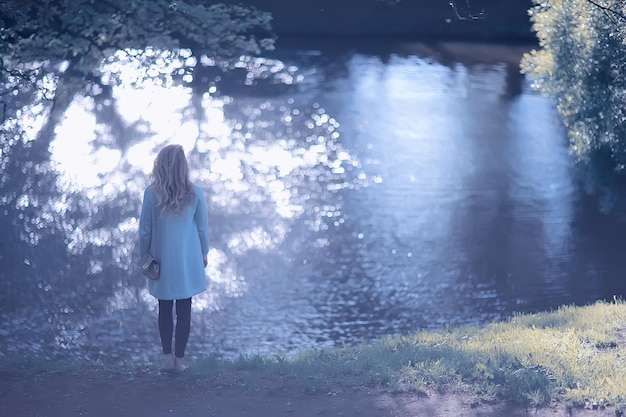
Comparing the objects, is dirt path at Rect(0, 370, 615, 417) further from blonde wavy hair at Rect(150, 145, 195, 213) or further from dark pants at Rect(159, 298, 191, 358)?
blonde wavy hair at Rect(150, 145, 195, 213)

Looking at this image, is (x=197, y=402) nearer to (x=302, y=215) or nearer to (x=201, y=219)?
(x=201, y=219)

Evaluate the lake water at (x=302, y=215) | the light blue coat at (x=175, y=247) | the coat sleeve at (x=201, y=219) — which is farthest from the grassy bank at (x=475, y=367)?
the lake water at (x=302, y=215)

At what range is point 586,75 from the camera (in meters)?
14.1

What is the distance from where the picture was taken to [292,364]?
6750 millimetres

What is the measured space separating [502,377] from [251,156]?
39.0ft

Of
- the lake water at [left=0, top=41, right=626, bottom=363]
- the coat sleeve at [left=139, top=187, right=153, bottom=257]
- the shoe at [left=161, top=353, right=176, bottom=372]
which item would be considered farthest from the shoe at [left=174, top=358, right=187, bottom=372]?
the lake water at [left=0, top=41, right=626, bottom=363]

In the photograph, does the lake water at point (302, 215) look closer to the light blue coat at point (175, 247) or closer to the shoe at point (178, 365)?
the shoe at point (178, 365)

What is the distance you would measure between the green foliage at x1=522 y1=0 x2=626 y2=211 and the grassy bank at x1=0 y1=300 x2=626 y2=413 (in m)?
6.96

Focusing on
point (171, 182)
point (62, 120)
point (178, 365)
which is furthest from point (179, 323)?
point (62, 120)

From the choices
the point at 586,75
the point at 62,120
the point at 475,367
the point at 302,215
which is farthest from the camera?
the point at 62,120

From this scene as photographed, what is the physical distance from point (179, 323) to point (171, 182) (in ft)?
3.67

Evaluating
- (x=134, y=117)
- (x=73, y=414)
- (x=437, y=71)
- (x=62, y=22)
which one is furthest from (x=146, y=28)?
(x=437, y=71)

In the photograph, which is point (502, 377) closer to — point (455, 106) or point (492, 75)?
point (455, 106)

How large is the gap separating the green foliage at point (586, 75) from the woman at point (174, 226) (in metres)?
8.85
